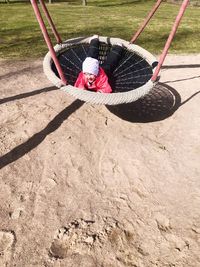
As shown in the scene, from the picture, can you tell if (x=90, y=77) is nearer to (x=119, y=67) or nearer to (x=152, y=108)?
A: (x=119, y=67)

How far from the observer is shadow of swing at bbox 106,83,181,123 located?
6.59 meters

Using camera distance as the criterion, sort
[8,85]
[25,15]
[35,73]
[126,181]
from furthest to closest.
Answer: [25,15]
[35,73]
[8,85]
[126,181]

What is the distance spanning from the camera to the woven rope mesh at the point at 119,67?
638cm

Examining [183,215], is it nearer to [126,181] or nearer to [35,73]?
[126,181]

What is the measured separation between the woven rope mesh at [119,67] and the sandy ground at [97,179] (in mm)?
607

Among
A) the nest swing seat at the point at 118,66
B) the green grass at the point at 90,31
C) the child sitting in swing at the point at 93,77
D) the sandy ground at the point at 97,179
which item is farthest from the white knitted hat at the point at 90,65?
the green grass at the point at 90,31

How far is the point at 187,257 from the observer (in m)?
3.94

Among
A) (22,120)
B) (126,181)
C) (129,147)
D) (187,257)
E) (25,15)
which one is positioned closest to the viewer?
(187,257)

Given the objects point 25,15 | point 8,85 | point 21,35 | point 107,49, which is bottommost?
point 25,15

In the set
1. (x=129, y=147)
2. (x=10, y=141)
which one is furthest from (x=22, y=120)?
(x=129, y=147)

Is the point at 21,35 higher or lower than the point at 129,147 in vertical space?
lower

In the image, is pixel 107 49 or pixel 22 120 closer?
pixel 22 120

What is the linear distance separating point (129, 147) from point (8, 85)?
3.28 m

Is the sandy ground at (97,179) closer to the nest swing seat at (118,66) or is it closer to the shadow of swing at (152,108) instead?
the shadow of swing at (152,108)
